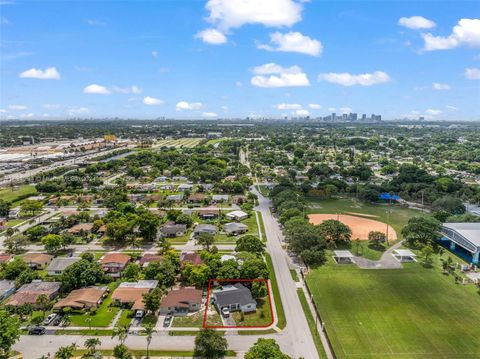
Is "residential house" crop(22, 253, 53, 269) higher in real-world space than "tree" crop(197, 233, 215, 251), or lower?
lower

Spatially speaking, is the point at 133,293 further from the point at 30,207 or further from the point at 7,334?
the point at 30,207

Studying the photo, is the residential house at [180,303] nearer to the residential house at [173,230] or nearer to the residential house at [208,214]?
the residential house at [173,230]

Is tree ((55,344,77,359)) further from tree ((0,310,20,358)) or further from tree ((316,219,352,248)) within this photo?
tree ((316,219,352,248))

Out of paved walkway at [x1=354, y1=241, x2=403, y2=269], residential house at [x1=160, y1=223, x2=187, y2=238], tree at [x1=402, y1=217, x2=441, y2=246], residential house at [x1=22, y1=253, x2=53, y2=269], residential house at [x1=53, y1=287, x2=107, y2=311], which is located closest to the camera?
residential house at [x1=53, y1=287, x2=107, y2=311]

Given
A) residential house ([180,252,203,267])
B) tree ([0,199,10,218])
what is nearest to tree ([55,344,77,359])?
residential house ([180,252,203,267])

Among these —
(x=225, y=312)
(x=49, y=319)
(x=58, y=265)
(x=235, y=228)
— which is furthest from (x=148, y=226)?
(x=225, y=312)

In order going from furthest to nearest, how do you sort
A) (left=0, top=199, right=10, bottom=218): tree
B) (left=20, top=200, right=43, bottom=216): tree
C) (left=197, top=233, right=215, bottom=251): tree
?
(left=20, top=200, right=43, bottom=216): tree → (left=0, top=199, right=10, bottom=218): tree → (left=197, top=233, right=215, bottom=251): tree

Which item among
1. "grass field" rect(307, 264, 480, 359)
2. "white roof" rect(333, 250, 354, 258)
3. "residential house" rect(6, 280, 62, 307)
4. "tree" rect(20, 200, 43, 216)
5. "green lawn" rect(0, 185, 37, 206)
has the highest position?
"tree" rect(20, 200, 43, 216)
